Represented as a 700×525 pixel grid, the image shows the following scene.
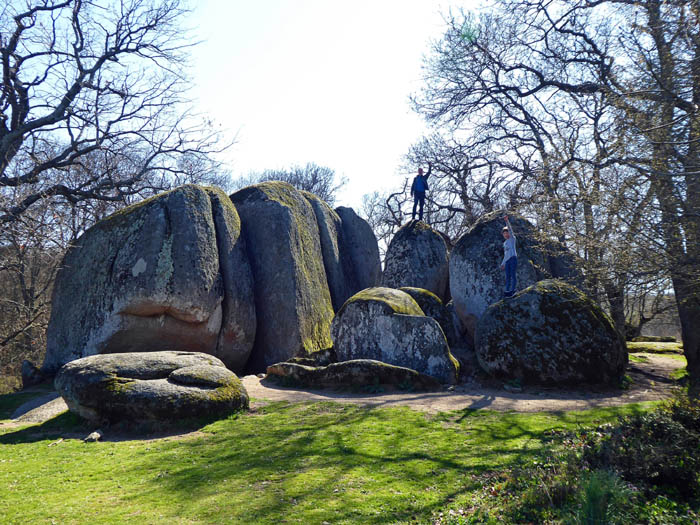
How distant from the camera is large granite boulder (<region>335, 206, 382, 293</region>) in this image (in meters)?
19.8

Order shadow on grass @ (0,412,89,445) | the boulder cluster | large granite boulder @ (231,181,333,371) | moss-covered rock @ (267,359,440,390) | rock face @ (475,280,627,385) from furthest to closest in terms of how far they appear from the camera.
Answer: large granite boulder @ (231,181,333,371) → moss-covered rock @ (267,359,440,390) → rock face @ (475,280,627,385) → the boulder cluster → shadow on grass @ (0,412,89,445)

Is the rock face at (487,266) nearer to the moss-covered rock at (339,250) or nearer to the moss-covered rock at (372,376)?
the moss-covered rock at (372,376)

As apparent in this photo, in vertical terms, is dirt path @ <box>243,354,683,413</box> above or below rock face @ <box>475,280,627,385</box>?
below

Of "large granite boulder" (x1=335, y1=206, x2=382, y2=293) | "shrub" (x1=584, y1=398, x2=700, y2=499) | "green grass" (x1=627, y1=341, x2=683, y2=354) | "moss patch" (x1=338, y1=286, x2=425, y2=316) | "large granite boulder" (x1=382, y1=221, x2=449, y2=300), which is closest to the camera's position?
"shrub" (x1=584, y1=398, x2=700, y2=499)

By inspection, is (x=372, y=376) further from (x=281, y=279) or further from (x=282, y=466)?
(x=281, y=279)

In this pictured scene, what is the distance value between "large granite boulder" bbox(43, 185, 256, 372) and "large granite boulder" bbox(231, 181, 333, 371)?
734 millimetres

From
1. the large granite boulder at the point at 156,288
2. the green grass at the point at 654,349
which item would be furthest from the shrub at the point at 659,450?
the green grass at the point at 654,349

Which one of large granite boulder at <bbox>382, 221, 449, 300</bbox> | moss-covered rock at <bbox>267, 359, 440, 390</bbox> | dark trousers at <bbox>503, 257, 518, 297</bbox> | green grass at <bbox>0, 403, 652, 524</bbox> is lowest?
green grass at <bbox>0, 403, 652, 524</bbox>

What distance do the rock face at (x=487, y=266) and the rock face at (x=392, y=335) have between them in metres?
2.28

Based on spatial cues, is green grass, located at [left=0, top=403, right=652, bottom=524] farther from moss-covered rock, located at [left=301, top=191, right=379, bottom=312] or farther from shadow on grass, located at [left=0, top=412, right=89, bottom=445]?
moss-covered rock, located at [left=301, top=191, right=379, bottom=312]

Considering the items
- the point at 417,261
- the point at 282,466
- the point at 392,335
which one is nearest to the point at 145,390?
the point at 282,466

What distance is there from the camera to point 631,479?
475 cm

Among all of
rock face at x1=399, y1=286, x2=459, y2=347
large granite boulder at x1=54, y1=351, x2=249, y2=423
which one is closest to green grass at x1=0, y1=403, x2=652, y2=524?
large granite boulder at x1=54, y1=351, x2=249, y2=423

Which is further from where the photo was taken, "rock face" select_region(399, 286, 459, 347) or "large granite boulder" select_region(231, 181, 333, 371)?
"large granite boulder" select_region(231, 181, 333, 371)
